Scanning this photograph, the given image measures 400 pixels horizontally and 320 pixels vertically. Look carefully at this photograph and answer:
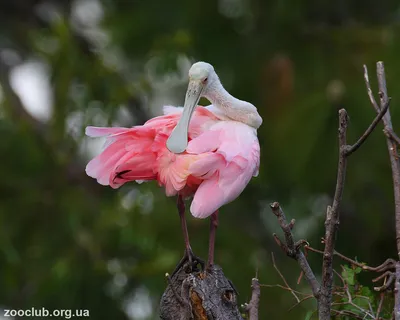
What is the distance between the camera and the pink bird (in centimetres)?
393

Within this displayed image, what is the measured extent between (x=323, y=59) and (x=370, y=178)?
163cm

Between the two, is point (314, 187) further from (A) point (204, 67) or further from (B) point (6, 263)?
(A) point (204, 67)

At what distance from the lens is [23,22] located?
37.9 feet

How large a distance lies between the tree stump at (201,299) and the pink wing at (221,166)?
221 millimetres

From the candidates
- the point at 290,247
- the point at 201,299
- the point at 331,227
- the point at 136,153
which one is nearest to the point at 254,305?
the point at 201,299

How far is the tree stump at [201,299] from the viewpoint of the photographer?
12.1 ft

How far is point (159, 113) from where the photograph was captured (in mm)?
9203

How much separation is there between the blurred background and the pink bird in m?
3.72

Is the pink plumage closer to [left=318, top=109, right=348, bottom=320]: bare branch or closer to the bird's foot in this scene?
the bird's foot

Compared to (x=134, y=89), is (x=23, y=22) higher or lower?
higher

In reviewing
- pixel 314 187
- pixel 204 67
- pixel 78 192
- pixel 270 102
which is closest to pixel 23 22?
pixel 78 192

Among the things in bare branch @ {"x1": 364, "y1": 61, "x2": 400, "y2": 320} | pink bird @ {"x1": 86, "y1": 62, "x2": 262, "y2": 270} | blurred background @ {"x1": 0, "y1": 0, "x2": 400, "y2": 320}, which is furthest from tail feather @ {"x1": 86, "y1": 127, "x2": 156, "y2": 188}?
blurred background @ {"x1": 0, "y1": 0, "x2": 400, "y2": 320}

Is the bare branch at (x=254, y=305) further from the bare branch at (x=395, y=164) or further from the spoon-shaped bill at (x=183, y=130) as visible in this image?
the spoon-shaped bill at (x=183, y=130)

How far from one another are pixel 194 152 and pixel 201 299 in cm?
52
